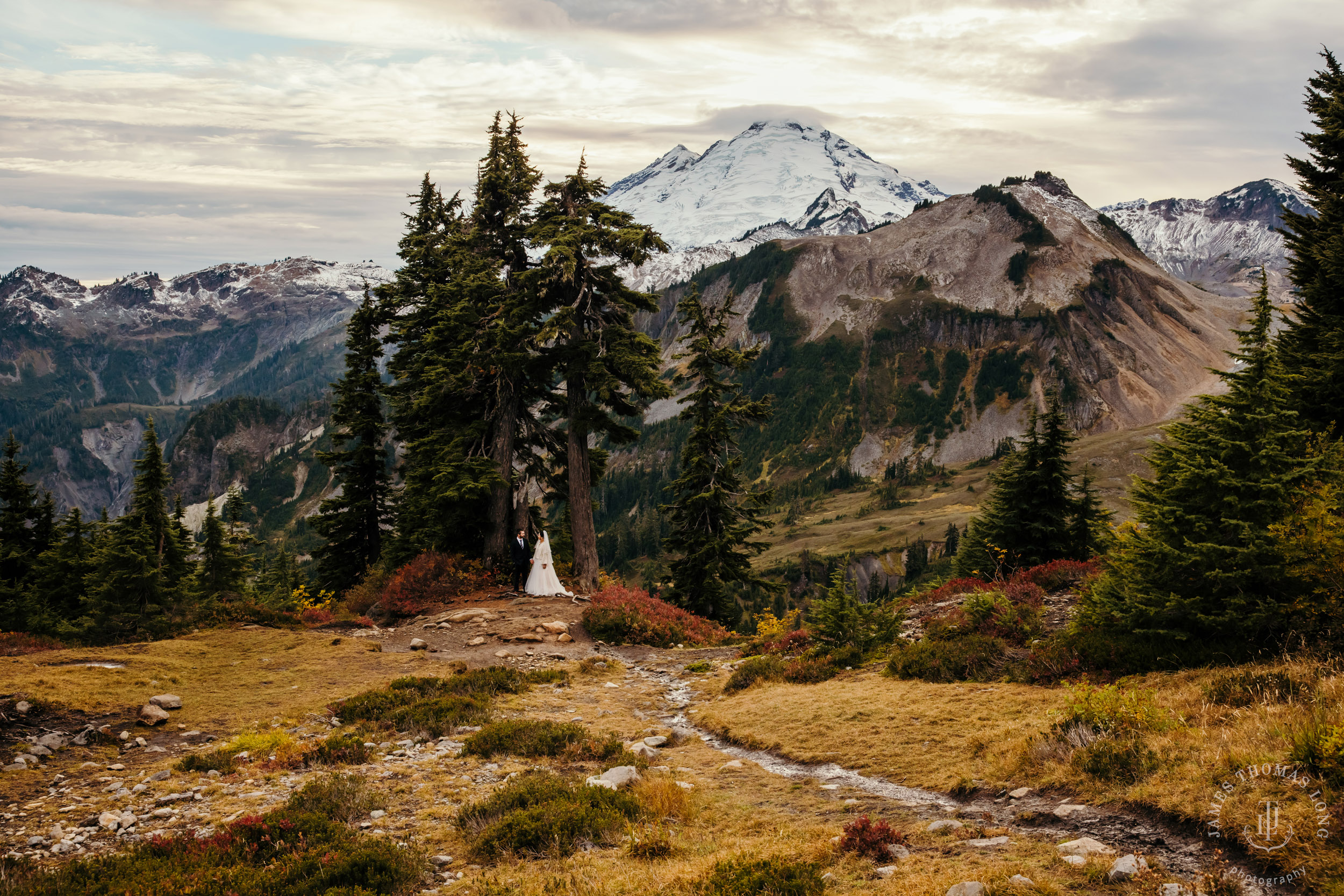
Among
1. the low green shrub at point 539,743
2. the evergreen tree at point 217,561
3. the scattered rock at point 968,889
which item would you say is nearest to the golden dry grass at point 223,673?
the low green shrub at point 539,743

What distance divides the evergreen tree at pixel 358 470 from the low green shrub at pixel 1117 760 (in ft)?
112

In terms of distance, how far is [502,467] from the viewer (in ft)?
95.3

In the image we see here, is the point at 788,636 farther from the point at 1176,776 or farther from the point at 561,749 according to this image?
the point at 1176,776

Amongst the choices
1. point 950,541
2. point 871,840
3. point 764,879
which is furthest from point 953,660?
point 950,541

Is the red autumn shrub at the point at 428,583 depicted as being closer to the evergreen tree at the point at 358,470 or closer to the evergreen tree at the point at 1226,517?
the evergreen tree at the point at 358,470

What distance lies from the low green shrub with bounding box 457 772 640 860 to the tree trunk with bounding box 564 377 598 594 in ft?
62.0

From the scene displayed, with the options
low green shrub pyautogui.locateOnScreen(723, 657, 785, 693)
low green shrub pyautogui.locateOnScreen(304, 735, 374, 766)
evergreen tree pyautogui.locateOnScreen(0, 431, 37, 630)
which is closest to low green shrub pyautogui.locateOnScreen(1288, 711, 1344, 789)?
low green shrub pyautogui.locateOnScreen(723, 657, 785, 693)

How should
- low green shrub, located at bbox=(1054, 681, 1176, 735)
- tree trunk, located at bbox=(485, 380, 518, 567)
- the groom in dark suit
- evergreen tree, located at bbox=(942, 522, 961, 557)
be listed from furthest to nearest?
1. evergreen tree, located at bbox=(942, 522, 961, 557)
2. tree trunk, located at bbox=(485, 380, 518, 567)
3. the groom in dark suit
4. low green shrub, located at bbox=(1054, 681, 1176, 735)

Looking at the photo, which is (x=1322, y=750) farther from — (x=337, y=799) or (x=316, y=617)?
(x=316, y=617)

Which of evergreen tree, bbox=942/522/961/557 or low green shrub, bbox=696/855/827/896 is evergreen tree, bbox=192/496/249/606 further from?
evergreen tree, bbox=942/522/961/557

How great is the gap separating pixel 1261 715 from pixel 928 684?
6818mm

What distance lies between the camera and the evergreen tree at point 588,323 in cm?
2678

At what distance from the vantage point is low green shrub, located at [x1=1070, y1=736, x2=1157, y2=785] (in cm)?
809

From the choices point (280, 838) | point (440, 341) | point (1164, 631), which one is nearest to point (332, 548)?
point (440, 341)
